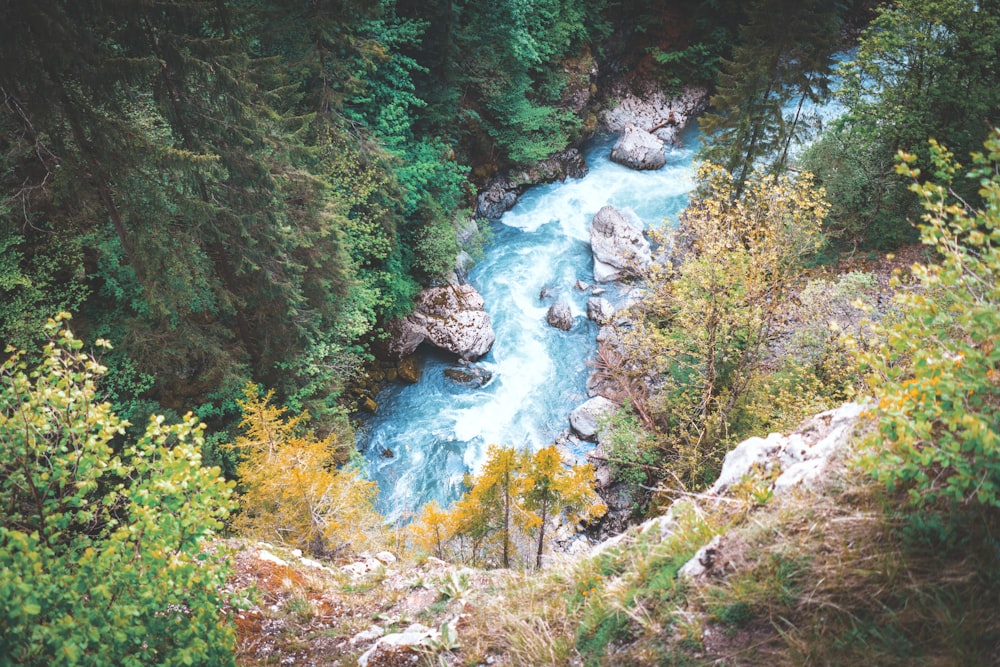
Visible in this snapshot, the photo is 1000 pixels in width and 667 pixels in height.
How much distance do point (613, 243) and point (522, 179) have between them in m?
6.58

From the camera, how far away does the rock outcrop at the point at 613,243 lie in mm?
20781

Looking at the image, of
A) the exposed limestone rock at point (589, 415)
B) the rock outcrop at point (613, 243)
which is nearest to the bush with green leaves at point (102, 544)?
the exposed limestone rock at point (589, 415)

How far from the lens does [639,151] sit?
2589 centimetres

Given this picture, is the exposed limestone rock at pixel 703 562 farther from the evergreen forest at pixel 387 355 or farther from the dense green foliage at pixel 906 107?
the dense green foliage at pixel 906 107

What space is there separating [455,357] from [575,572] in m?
13.5

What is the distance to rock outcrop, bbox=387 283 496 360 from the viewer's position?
1845cm

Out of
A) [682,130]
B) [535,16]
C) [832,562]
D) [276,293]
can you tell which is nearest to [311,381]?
[276,293]

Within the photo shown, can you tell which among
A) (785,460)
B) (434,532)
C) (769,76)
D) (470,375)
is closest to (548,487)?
(434,532)

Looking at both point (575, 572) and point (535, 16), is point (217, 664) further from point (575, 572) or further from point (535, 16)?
point (535, 16)

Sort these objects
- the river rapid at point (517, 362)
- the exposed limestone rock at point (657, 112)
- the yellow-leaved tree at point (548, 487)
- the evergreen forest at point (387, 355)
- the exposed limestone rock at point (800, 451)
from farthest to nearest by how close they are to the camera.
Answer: the exposed limestone rock at point (657, 112), the river rapid at point (517, 362), the yellow-leaved tree at point (548, 487), the exposed limestone rock at point (800, 451), the evergreen forest at point (387, 355)

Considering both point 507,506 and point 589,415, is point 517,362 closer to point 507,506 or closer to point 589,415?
point 589,415

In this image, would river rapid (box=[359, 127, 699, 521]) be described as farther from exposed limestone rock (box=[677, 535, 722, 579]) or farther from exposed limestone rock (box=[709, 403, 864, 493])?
exposed limestone rock (box=[677, 535, 722, 579])

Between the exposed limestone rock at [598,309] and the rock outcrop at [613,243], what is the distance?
125 centimetres

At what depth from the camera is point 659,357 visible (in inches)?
466
